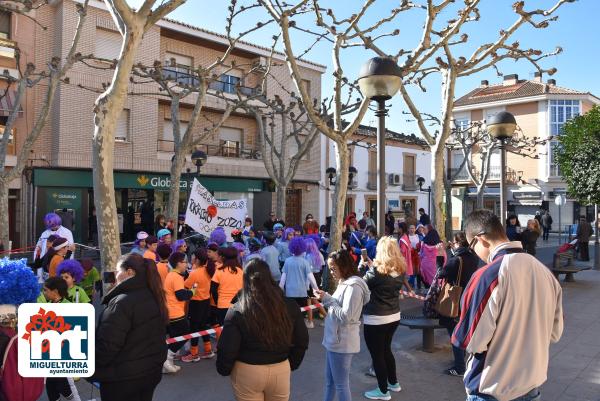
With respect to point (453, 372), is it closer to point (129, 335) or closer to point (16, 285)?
point (129, 335)

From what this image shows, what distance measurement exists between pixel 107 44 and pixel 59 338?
18.4 metres

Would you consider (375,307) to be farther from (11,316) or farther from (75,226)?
(75,226)

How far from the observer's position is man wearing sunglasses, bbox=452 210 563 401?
2.69 metres

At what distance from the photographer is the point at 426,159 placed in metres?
36.2

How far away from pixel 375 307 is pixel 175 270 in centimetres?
232

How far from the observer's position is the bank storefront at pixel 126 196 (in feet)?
57.9

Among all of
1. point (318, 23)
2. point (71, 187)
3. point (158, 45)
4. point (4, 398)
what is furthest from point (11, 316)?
point (158, 45)

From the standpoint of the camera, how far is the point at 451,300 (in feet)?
18.3

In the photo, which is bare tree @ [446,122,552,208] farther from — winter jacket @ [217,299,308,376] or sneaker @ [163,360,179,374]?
winter jacket @ [217,299,308,376]

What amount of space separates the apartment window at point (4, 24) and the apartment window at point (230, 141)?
9.09 metres

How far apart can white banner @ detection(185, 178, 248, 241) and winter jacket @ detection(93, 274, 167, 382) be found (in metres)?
7.09

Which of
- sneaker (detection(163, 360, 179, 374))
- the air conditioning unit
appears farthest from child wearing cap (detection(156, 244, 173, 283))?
the air conditioning unit

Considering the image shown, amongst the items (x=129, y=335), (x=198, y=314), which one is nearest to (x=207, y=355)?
(x=198, y=314)

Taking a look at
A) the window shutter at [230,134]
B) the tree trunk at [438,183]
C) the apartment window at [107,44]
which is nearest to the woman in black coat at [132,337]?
the tree trunk at [438,183]
